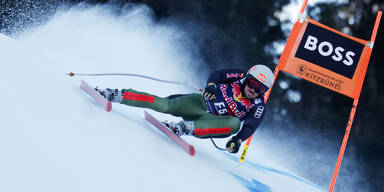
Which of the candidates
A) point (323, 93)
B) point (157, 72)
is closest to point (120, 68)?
point (157, 72)

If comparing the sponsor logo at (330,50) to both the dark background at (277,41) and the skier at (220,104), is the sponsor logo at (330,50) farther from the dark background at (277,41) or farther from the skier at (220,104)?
the dark background at (277,41)

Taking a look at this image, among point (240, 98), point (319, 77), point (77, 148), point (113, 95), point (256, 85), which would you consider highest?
point (319, 77)

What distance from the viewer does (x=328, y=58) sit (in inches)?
143

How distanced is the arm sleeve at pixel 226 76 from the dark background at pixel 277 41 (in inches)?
247

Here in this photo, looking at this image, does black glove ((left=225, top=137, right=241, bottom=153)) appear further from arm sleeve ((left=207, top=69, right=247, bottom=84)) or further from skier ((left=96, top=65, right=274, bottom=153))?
arm sleeve ((left=207, top=69, right=247, bottom=84))

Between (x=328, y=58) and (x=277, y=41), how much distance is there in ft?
24.3

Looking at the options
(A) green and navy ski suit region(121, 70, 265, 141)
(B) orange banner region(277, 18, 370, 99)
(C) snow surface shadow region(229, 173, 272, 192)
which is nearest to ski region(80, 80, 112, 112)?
(A) green and navy ski suit region(121, 70, 265, 141)

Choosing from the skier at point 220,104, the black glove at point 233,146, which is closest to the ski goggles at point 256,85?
the skier at point 220,104

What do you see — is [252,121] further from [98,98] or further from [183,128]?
[98,98]

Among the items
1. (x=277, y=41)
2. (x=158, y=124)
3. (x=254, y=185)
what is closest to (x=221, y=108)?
(x=158, y=124)

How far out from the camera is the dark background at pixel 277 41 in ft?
29.3

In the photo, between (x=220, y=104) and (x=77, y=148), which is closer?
(x=77, y=148)

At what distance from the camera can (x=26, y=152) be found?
1.46 metres

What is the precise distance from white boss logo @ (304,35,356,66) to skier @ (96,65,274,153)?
105 centimetres
